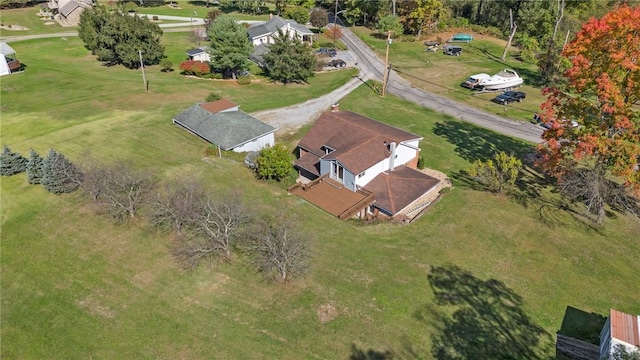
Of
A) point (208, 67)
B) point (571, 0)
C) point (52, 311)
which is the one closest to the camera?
point (52, 311)

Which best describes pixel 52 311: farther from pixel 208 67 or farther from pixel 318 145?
pixel 208 67

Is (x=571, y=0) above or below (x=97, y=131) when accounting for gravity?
above

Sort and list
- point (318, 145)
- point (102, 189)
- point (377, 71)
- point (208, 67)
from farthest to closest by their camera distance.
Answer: point (377, 71), point (208, 67), point (318, 145), point (102, 189)

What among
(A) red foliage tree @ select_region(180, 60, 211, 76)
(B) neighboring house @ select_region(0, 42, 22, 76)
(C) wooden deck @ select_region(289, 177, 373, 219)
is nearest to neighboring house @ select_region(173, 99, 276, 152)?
(C) wooden deck @ select_region(289, 177, 373, 219)

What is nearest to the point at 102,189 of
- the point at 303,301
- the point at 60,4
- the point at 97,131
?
the point at 97,131

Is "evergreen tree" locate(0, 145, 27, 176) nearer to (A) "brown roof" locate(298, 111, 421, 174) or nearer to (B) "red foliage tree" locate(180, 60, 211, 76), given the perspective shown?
(A) "brown roof" locate(298, 111, 421, 174)

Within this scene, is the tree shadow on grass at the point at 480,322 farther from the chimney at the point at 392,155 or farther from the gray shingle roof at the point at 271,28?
the gray shingle roof at the point at 271,28

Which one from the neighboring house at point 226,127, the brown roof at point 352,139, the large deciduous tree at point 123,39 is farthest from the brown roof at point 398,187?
the large deciduous tree at point 123,39
